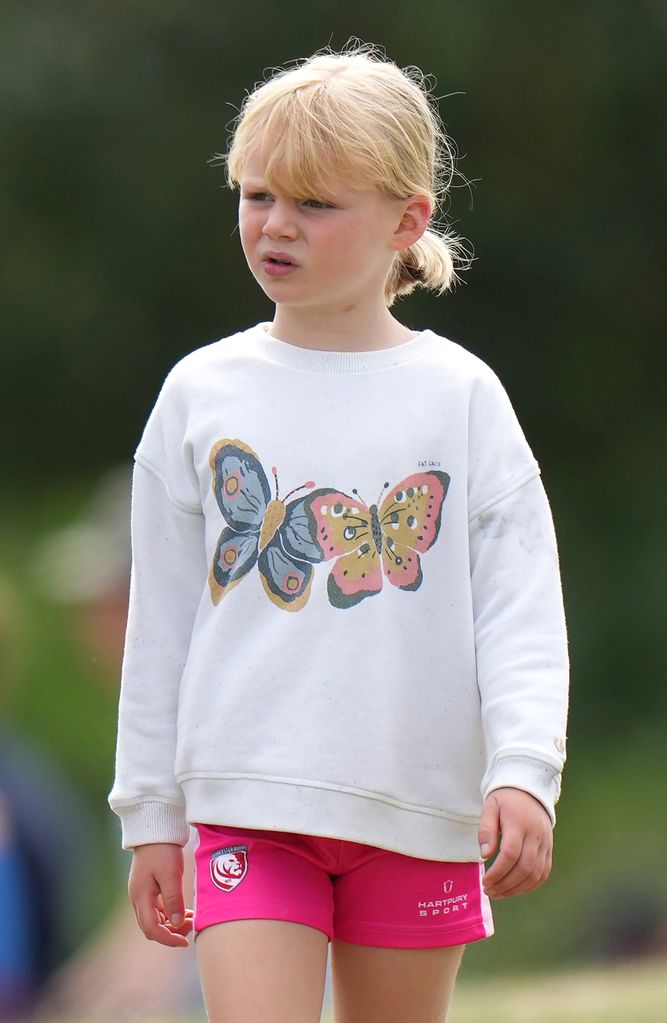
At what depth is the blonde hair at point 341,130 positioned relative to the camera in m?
1.65

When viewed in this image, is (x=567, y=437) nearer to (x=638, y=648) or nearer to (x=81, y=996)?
(x=638, y=648)

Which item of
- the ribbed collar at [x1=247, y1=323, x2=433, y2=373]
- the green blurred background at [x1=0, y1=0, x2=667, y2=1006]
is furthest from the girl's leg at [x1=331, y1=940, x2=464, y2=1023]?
the green blurred background at [x1=0, y1=0, x2=667, y2=1006]

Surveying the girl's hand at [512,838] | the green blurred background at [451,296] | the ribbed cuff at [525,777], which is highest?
the ribbed cuff at [525,777]

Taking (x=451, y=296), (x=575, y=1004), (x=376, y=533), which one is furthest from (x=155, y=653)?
(x=451, y=296)

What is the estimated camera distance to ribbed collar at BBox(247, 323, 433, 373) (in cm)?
172

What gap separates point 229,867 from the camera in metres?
1.63

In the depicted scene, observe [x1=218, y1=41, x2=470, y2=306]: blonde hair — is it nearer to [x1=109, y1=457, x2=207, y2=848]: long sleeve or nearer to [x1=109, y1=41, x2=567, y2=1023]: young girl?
[x1=109, y1=41, x2=567, y2=1023]: young girl

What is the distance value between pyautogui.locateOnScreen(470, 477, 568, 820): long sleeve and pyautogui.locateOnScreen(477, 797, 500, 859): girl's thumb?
2 cm

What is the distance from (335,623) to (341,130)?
0.51 m

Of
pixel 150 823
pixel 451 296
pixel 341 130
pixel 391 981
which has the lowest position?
pixel 451 296

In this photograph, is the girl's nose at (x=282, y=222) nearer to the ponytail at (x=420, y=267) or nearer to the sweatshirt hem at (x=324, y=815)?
the ponytail at (x=420, y=267)

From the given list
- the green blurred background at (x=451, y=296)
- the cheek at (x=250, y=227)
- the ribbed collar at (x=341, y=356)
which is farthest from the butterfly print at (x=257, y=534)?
the green blurred background at (x=451, y=296)

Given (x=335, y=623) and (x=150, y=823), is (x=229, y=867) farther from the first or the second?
(x=335, y=623)

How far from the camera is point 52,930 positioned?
5.96m
